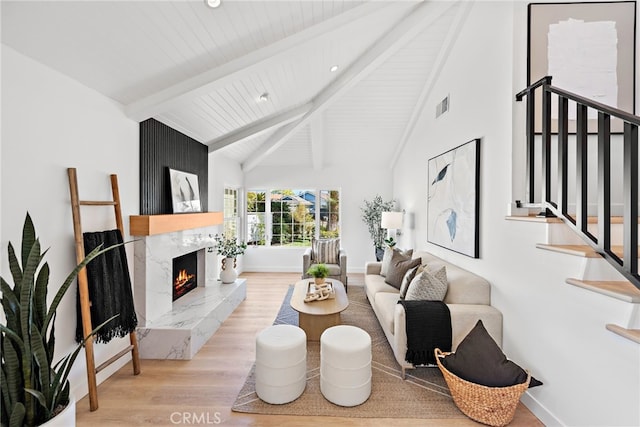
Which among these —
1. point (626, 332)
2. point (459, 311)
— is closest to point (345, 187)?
point (459, 311)

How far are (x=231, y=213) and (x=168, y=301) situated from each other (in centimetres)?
302

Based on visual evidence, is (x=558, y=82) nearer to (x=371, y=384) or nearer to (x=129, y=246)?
(x=371, y=384)

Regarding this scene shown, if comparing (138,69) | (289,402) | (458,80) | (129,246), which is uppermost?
(458,80)

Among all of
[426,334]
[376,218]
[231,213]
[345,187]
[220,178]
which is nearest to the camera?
[426,334]

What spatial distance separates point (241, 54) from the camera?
2684mm

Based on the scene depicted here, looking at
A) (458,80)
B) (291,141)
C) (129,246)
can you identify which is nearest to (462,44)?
(458,80)

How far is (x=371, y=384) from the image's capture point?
246 centimetres

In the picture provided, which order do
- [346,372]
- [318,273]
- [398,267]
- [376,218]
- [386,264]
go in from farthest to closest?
[376,218]
[386,264]
[398,267]
[318,273]
[346,372]

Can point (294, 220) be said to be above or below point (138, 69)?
below

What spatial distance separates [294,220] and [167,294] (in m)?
3.84

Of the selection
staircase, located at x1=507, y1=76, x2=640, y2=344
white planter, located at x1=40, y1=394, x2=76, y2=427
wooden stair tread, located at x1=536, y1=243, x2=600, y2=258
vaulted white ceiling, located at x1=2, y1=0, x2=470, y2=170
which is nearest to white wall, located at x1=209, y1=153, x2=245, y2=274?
vaulted white ceiling, located at x1=2, y1=0, x2=470, y2=170

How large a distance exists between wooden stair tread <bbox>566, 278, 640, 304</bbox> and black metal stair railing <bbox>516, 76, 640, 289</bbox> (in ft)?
0.21

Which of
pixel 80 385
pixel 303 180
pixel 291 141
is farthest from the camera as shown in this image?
pixel 303 180

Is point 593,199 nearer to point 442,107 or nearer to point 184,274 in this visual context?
point 442,107
